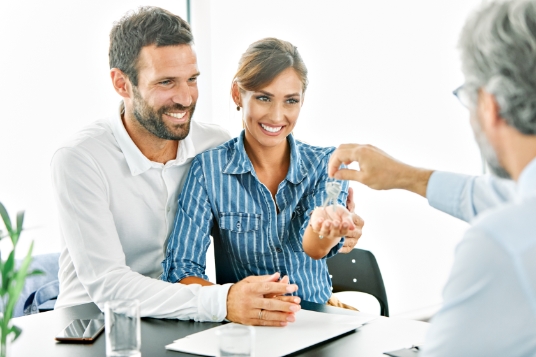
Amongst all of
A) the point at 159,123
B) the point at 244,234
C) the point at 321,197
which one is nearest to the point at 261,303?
the point at 244,234

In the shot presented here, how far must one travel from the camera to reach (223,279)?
2.38 meters

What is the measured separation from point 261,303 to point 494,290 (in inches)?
37.1

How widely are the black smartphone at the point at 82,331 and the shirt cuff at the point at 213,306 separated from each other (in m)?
0.28

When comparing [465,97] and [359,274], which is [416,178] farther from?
[359,274]

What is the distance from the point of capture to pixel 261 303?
1.74m

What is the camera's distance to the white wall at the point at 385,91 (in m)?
4.39

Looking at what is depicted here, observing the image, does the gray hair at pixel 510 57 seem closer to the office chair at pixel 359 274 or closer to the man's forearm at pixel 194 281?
the man's forearm at pixel 194 281

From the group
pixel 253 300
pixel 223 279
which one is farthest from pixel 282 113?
pixel 253 300

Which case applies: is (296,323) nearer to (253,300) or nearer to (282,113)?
(253,300)

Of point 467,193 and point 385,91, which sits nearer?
point 467,193

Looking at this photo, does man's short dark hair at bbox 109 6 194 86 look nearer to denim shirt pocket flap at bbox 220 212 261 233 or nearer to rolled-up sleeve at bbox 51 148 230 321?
rolled-up sleeve at bbox 51 148 230 321

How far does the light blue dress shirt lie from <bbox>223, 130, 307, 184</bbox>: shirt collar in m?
1.46

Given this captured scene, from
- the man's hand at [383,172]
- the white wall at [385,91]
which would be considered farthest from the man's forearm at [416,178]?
the white wall at [385,91]

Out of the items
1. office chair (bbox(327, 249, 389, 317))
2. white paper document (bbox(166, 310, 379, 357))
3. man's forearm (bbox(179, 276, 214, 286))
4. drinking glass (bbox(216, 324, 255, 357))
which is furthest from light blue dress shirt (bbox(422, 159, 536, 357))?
office chair (bbox(327, 249, 389, 317))
